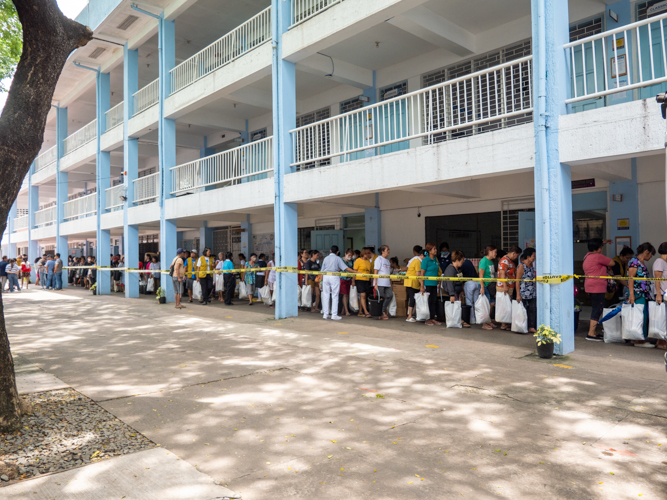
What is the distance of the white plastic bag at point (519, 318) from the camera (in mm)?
8938

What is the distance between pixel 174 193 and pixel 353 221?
19.6ft

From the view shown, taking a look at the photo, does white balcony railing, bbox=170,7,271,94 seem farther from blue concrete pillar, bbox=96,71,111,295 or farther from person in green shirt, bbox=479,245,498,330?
person in green shirt, bbox=479,245,498,330

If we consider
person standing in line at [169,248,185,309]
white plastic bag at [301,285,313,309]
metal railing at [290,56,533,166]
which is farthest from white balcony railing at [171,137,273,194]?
white plastic bag at [301,285,313,309]

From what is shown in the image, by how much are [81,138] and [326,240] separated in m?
14.1

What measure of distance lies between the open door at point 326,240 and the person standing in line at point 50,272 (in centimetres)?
1344

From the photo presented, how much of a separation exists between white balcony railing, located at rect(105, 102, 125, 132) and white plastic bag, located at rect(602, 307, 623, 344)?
18.5m

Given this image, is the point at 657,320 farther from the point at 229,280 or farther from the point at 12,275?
the point at 12,275

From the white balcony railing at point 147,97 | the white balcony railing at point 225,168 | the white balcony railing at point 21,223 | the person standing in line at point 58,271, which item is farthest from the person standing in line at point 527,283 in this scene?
the white balcony railing at point 21,223

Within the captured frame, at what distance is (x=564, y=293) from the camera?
23.7 feet

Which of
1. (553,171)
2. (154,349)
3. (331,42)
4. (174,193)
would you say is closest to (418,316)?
(553,171)

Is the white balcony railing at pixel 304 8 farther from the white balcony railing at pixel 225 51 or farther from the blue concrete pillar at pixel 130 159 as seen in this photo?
the blue concrete pillar at pixel 130 159

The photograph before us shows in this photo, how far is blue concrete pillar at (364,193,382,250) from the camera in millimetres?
15039

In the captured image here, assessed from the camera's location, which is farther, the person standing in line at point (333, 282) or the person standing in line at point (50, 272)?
the person standing in line at point (50, 272)

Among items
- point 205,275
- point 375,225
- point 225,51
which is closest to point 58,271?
point 205,275
